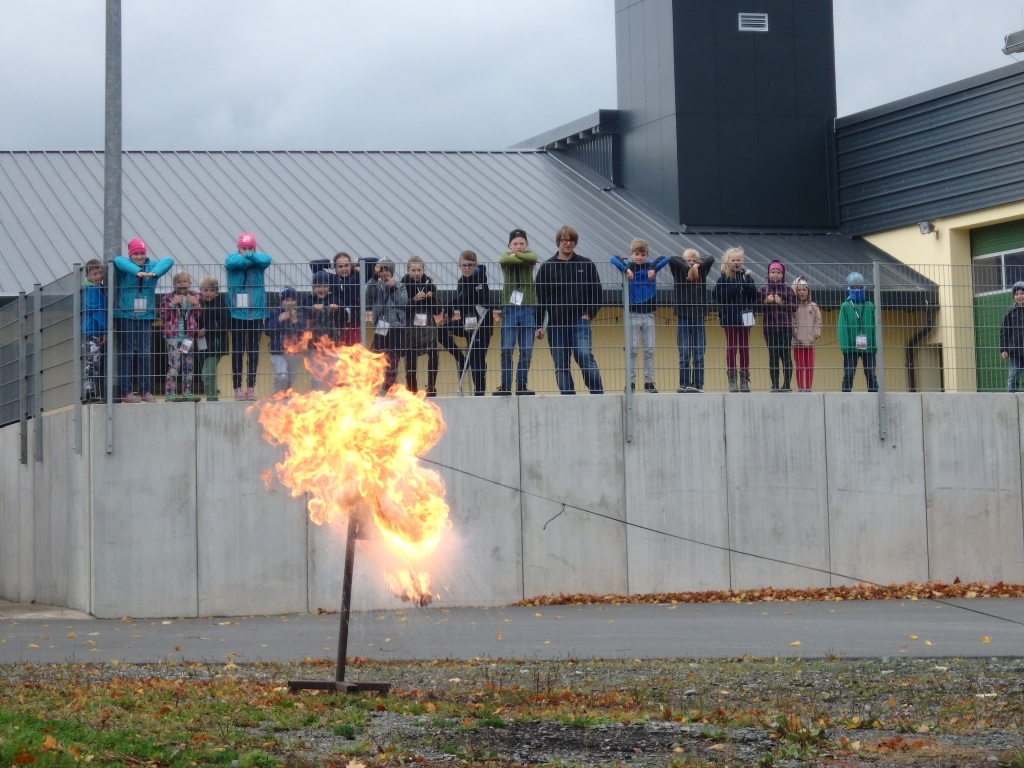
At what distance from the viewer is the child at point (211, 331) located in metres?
15.4

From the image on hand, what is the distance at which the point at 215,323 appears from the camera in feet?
50.4

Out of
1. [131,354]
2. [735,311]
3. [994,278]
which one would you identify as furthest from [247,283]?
[994,278]

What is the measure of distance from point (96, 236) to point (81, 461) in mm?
8586

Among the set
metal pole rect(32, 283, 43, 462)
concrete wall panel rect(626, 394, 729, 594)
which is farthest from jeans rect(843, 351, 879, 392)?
metal pole rect(32, 283, 43, 462)

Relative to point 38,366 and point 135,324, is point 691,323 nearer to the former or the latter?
point 135,324

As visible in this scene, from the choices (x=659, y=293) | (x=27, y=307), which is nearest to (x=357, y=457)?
(x=659, y=293)

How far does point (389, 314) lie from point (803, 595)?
5.85 m

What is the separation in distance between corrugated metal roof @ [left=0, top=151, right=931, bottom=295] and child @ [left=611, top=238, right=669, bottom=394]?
222 inches

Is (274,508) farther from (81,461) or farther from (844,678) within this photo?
(844,678)

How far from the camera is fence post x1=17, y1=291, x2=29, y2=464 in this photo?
17.2 metres

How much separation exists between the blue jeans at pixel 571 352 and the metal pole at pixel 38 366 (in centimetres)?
612

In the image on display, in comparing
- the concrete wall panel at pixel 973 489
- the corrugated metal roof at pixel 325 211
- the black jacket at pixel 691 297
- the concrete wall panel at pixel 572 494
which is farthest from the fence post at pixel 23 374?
the concrete wall panel at pixel 973 489

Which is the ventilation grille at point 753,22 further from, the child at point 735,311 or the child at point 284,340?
the child at point 284,340

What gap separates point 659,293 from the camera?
16.6 m
